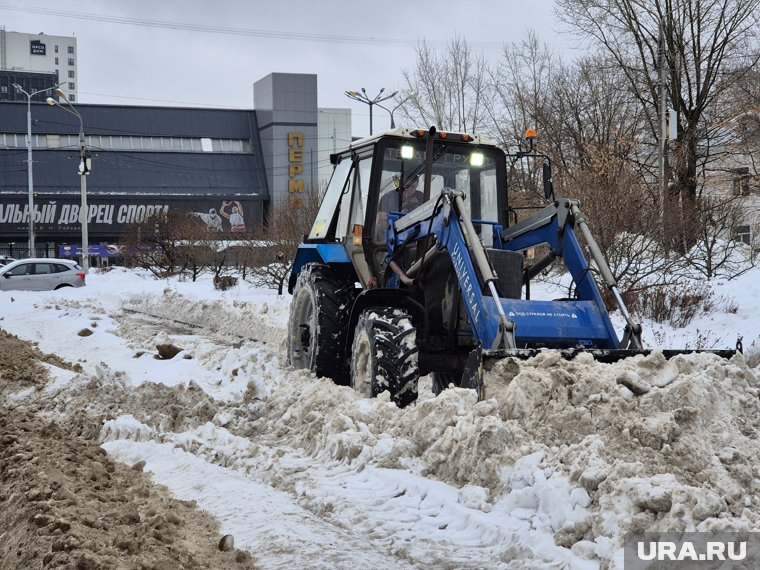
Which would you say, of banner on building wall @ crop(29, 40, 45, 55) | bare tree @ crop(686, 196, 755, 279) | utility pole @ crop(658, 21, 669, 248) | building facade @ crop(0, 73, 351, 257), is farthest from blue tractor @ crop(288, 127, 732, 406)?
banner on building wall @ crop(29, 40, 45, 55)

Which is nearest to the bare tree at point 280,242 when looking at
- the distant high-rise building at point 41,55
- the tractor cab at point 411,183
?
the tractor cab at point 411,183

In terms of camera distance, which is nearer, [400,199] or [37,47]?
[400,199]

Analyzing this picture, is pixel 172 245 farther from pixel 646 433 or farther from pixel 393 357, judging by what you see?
pixel 646 433

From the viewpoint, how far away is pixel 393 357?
273 inches

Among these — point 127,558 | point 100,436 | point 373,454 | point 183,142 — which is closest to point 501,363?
point 373,454

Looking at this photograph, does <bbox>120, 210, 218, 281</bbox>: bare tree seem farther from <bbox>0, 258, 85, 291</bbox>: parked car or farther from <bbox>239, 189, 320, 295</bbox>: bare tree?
<bbox>0, 258, 85, 291</bbox>: parked car

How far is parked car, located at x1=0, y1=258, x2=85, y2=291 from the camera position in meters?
25.0

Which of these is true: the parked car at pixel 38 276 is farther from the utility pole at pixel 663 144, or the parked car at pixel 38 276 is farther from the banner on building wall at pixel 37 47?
the banner on building wall at pixel 37 47

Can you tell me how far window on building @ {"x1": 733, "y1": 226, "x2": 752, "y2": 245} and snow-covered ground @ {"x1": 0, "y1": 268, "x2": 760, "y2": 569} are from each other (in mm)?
10982

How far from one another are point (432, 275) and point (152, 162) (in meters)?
50.4

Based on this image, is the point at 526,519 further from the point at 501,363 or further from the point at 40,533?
the point at 40,533

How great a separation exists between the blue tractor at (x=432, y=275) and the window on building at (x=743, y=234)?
990 centimetres

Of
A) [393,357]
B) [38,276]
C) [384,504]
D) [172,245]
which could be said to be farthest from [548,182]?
[172,245]

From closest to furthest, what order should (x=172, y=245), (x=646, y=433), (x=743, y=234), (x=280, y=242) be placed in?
(x=646, y=433), (x=743, y=234), (x=280, y=242), (x=172, y=245)
